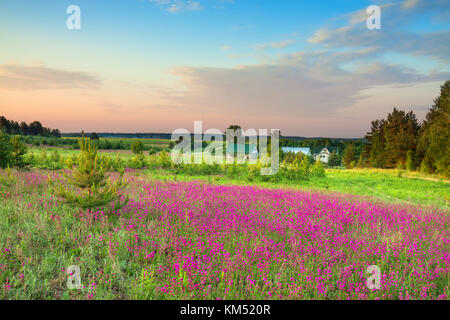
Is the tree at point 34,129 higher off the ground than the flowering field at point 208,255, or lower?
higher

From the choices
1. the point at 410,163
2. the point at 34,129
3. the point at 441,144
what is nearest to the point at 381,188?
the point at 441,144

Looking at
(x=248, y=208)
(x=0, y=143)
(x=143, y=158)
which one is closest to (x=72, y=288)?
(x=248, y=208)

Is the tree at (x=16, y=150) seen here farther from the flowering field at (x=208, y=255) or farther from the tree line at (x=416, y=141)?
the tree line at (x=416, y=141)

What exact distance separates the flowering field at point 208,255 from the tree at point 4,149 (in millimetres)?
8696

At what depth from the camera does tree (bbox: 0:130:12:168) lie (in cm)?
1337

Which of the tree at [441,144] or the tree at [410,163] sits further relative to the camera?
the tree at [410,163]

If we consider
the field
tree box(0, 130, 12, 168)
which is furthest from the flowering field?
tree box(0, 130, 12, 168)

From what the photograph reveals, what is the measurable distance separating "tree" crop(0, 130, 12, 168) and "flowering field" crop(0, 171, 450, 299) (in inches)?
342

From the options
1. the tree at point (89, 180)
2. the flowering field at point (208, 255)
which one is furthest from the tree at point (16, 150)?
the tree at point (89, 180)

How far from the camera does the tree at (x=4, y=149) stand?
43.9 feet

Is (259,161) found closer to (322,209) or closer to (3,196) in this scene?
(322,209)

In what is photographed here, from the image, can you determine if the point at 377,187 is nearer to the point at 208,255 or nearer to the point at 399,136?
the point at 208,255

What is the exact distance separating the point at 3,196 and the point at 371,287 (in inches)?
393

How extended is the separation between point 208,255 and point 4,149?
14.9m
